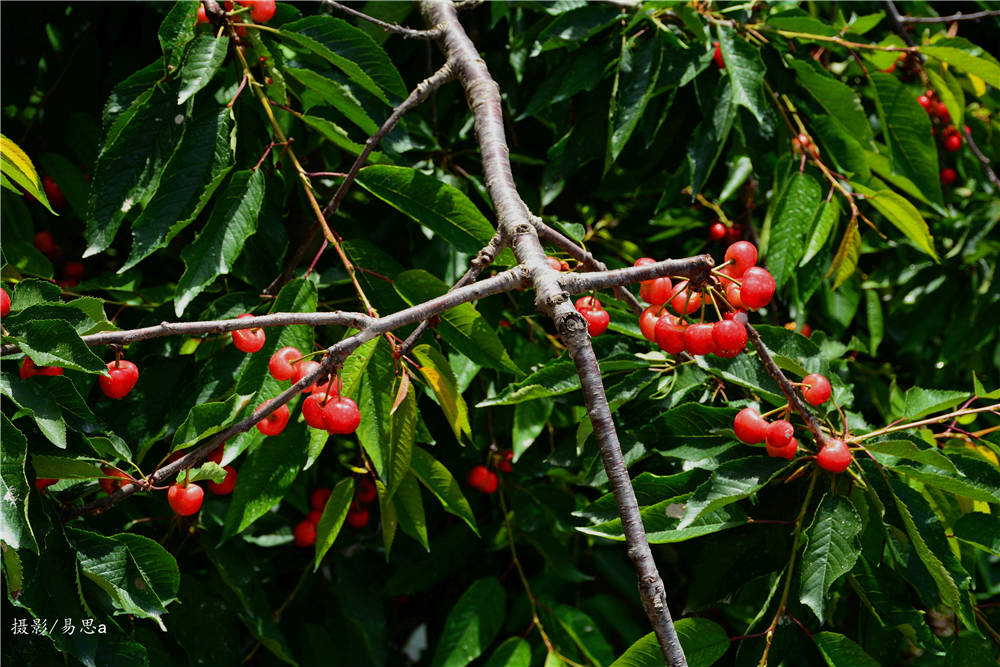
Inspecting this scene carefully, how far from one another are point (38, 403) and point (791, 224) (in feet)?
3.75

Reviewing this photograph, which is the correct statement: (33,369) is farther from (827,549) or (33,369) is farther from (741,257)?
(827,549)

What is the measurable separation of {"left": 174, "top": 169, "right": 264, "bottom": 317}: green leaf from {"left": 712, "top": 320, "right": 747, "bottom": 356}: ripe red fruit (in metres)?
0.62

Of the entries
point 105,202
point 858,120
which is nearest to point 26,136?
point 105,202

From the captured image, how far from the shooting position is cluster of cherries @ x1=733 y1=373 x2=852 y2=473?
1114 millimetres

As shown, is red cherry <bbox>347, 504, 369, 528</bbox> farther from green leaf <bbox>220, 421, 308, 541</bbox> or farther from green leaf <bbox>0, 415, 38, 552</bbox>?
green leaf <bbox>0, 415, 38, 552</bbox>

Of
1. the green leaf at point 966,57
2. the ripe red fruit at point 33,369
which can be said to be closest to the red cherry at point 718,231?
the green leaf at point 966,57

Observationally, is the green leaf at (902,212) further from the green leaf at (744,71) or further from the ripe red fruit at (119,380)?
the ripe red fruit at (119,380)

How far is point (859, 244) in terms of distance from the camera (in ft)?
5.16

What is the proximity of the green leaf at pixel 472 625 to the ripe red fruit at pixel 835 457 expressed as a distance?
1.99 ft

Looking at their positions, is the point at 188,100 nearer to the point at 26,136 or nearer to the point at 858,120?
the point at 26,136

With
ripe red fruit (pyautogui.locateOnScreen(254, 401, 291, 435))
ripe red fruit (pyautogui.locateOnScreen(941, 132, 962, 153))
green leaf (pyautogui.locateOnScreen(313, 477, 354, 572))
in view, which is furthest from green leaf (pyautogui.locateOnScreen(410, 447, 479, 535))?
ripe red fruit (pyautogui.locateOnScreen(941, 132, 962, 153))

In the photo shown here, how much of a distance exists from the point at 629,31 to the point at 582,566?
100cm

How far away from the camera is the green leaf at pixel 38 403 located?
920 mm

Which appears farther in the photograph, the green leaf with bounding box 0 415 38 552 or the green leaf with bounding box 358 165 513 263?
the green leaf with bounding box 358 165 513 263
